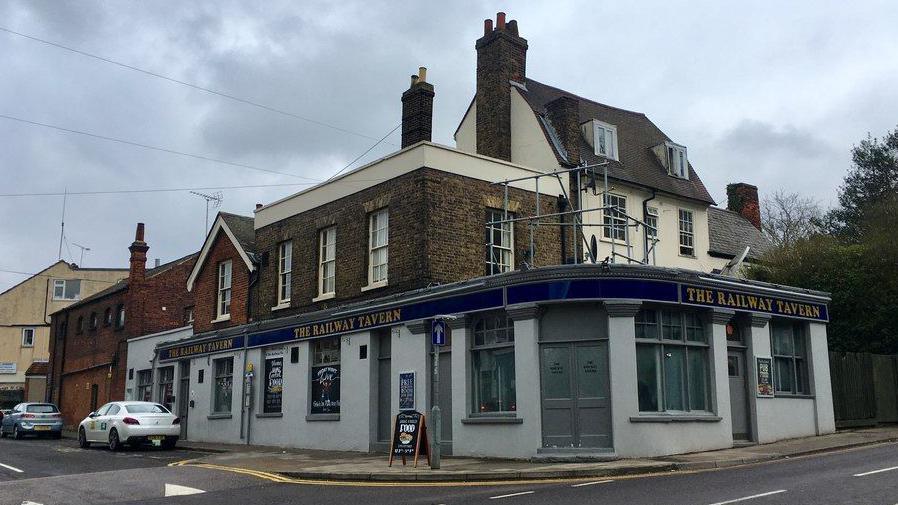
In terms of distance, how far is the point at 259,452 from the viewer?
22.4m

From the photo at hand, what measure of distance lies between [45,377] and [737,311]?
139 feet

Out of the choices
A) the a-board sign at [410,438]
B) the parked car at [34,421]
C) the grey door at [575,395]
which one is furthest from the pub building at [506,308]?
the parked car at [34,421]

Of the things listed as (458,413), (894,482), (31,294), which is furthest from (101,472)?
(31,294)

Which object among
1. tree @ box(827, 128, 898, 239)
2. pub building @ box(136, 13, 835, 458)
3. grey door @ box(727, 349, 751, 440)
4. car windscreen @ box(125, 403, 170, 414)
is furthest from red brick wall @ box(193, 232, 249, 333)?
tree @ box(827, 128, 898, 239)

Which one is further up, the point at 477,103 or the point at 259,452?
the point at 477,103

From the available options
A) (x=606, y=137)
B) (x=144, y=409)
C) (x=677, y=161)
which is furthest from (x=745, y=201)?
(x=144, y=409)

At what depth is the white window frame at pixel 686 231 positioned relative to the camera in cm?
2841

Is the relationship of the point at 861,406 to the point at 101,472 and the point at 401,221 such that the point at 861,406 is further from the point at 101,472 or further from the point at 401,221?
the point at 101,472

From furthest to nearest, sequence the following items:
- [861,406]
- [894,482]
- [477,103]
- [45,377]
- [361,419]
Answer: [45,377], [477,103], [861,406], [361,419], [894,482]

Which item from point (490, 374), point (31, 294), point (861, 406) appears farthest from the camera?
point (31, 294)

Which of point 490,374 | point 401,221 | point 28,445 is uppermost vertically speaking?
point 401,221

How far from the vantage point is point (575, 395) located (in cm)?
1705

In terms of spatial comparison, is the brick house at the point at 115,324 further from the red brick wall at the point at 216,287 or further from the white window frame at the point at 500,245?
the white window frame at the point at 500,245

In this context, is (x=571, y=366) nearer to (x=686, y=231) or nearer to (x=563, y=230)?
(x=563, y=230)
